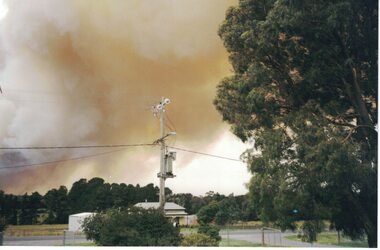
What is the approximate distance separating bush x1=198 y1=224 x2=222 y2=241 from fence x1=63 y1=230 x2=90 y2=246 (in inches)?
102

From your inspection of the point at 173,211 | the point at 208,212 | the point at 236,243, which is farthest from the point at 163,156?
the point at 236,243

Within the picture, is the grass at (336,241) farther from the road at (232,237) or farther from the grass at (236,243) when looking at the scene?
the grass at (236,243)

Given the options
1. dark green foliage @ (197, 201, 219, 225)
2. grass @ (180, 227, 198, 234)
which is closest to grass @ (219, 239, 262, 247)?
grass @ (180, 227, 198, 234)

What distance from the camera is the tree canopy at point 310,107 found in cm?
900

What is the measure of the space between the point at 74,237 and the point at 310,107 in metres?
5.77

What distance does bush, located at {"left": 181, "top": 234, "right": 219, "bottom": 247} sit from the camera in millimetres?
9461

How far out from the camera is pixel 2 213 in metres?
10.2

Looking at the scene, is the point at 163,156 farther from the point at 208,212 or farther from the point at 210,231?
the point at 210,231

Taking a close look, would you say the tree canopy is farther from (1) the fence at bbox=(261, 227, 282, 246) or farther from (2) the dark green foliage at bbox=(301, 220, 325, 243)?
(1) the fence at bbox=(261, 227, 282, 246)

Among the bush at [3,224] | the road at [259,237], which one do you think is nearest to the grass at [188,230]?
the road at [259,237]

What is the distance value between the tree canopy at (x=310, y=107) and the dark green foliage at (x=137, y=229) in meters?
1.95

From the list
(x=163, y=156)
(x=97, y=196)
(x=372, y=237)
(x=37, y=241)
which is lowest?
(x=37, y=241)

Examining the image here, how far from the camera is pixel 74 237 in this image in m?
9.96

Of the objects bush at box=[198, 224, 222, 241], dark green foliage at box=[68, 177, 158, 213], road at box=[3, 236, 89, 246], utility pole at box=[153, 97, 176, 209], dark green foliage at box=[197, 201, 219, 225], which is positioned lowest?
road at box=[3, 236, 89, 246]
